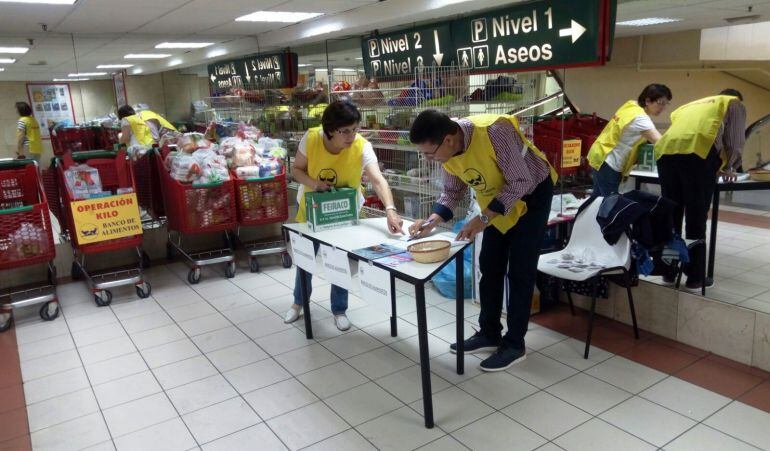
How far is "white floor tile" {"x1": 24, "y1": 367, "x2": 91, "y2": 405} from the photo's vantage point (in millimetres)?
3460

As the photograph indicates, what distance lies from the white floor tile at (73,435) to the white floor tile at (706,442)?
9.68 ft

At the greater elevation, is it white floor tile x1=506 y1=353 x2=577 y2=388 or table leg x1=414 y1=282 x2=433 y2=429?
table leg x1=414 y1=282 x2=433 y2=429

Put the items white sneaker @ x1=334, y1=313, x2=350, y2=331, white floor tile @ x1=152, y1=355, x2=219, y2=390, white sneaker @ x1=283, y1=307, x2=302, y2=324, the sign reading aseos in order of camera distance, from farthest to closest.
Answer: the sign reading aseos
white sneaker @ x1=283, y1=307, x2=302, y2=324
white sneaker @ x1=334, y1=313, x2=350, y2=331
white floor tile @ x1=152, y1=355, x2=219, y2=390

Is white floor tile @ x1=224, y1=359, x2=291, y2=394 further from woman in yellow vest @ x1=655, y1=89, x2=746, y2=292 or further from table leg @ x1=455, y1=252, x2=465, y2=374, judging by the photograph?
woman in yellow vest @ x1=655, y1=89, x2=746, y2=292

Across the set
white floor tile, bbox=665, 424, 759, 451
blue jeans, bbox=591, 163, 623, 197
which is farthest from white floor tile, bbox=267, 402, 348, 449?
blue jeans, bbox=591, 163, 623, 197

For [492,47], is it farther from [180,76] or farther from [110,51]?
[180,76]

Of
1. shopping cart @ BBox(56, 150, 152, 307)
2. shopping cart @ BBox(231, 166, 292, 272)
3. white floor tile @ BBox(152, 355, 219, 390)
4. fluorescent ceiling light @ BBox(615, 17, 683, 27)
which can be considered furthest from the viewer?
fluorescent ceiling light @ BBox(615, 17, 683, 27)

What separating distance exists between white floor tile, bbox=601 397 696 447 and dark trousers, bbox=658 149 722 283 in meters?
1.25

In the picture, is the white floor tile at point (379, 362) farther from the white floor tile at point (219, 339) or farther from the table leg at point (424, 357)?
the white floor tile at point (219, 339)

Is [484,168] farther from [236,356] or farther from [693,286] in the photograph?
[236,356]

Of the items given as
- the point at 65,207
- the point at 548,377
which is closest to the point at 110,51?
the point at 65,207

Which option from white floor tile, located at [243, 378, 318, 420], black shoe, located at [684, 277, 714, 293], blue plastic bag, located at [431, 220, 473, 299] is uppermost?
black shoe, located at [684, 277, 714, 293]

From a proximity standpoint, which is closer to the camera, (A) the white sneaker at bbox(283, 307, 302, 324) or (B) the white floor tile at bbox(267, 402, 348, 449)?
(B) the white floor tile at bbox(267, 402, 348, 449)

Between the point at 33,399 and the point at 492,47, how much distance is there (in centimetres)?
412
